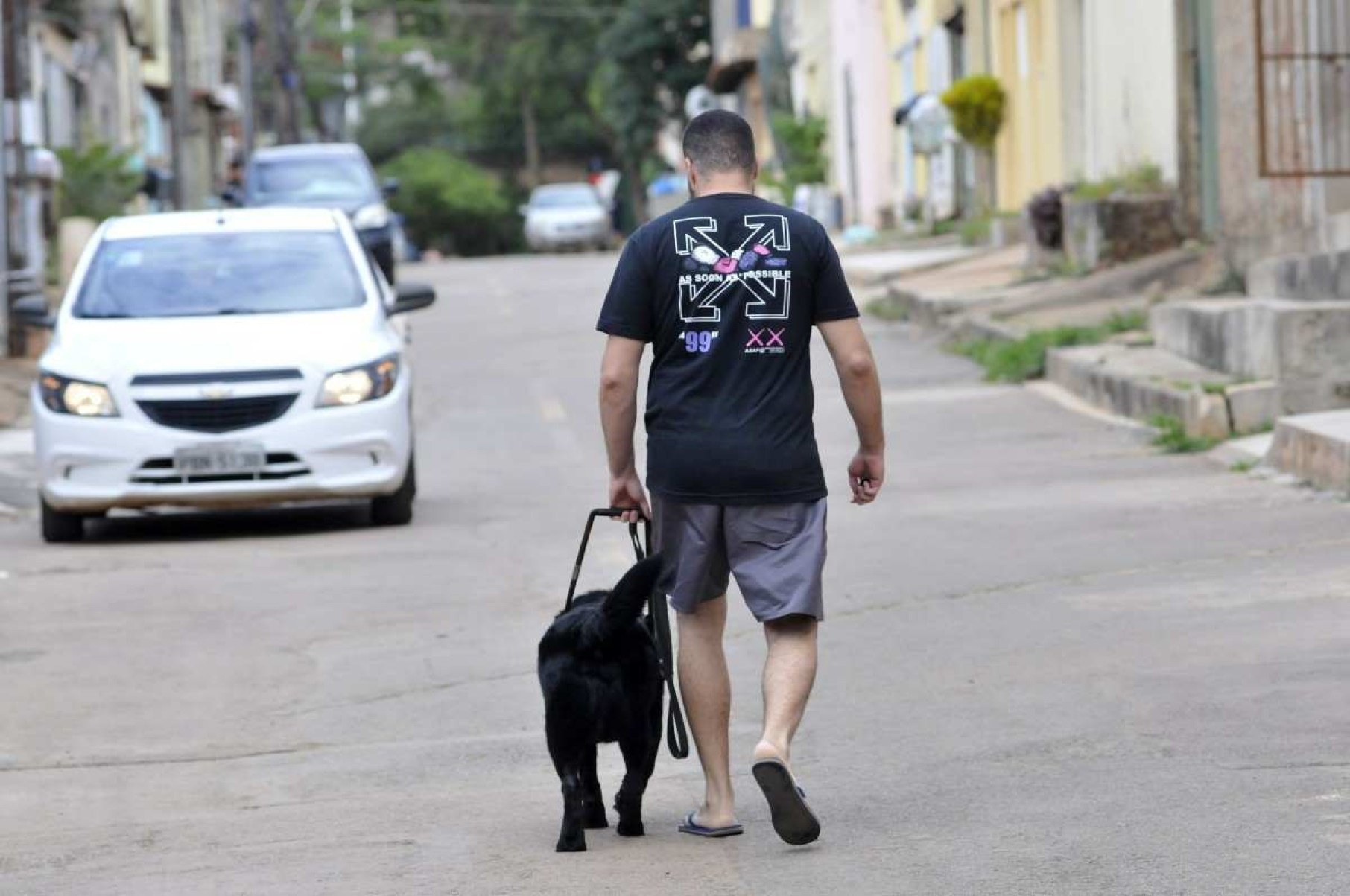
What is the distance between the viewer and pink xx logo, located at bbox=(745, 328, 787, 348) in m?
5.70

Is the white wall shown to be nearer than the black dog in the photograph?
No

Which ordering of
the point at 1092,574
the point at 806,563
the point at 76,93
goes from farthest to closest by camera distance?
the point at 76,93, the point at 1092,574, the point at 806,563

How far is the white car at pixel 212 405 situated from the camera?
477 inches

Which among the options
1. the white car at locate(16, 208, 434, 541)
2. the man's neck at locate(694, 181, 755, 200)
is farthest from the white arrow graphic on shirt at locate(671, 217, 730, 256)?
the white car at locate(16, 208, 434, 541)

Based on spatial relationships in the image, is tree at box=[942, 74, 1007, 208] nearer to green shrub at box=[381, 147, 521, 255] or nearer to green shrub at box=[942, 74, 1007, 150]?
green shrub at box=[942, 74, 1007, 150]

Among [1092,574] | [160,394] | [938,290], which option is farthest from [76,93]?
[1092,574]

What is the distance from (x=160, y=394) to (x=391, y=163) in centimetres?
6215

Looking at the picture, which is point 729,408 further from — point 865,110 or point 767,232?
point 865,110

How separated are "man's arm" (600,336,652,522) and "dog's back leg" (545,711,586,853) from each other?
1.86ft

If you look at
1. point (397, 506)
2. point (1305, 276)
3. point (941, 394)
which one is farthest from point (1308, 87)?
point (397, 506)

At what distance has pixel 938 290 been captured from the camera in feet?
80.1

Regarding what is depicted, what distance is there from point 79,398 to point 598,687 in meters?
7.15

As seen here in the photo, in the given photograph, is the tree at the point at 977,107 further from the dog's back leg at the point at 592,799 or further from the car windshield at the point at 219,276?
the dog's back leg at the point at 592,799

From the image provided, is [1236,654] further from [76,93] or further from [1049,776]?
[76,93]
